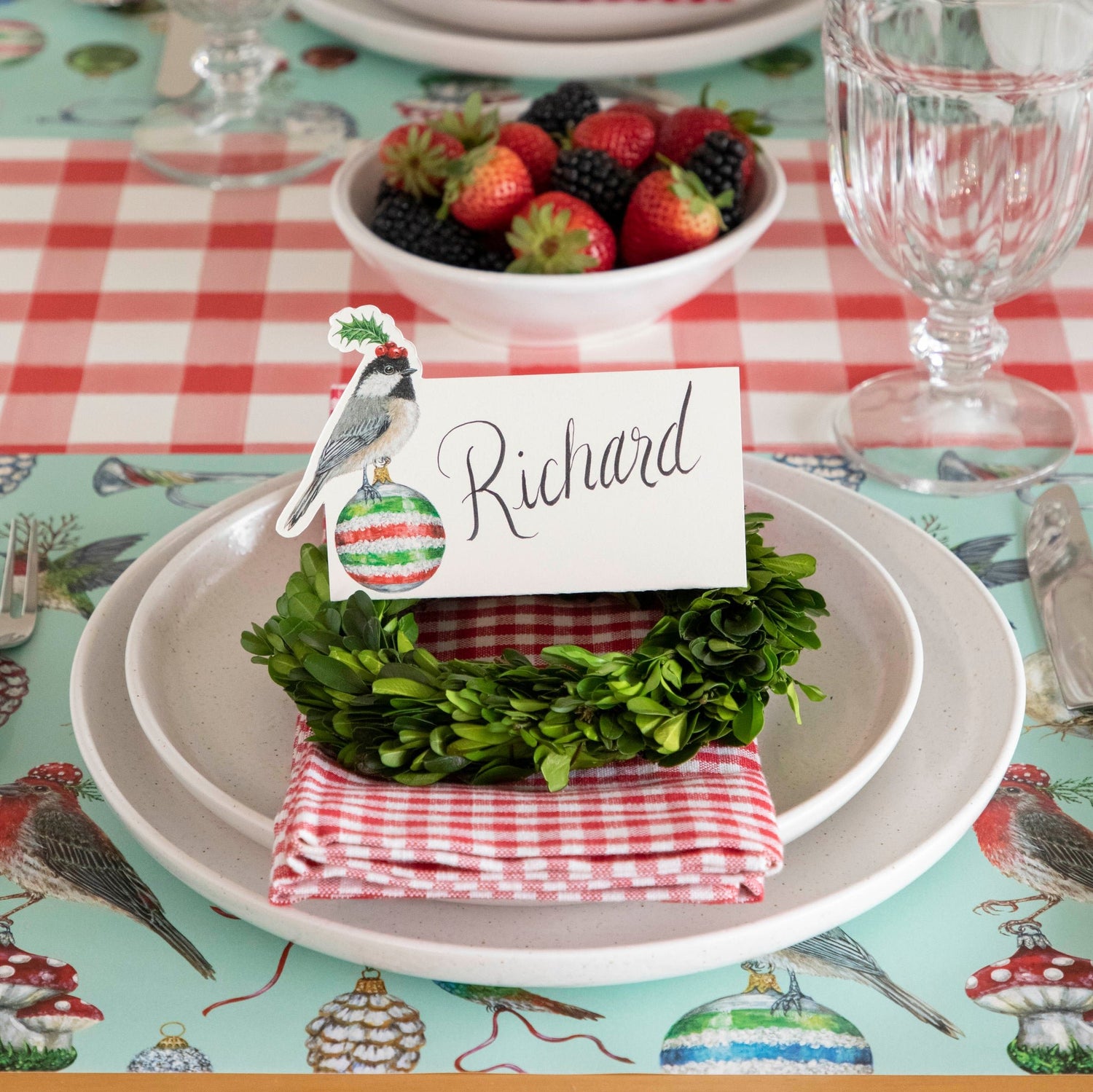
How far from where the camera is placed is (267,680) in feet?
2.01

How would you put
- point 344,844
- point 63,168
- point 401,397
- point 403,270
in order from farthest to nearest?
point 63,168 → point 403,270 → point 401,397 → point 344,844

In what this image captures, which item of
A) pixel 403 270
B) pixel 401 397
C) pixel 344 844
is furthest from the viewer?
pixel 403 270

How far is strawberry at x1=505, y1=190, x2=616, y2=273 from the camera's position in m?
0.86

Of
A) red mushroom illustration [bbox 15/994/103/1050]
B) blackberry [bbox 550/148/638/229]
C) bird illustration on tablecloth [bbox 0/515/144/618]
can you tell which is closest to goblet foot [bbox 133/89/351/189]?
blackberry [bbox 550/148/638/229]

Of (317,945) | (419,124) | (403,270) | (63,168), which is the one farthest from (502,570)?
(63,168)

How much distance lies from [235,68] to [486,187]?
0.48 meters

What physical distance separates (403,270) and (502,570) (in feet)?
1.21

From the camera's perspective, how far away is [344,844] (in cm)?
46

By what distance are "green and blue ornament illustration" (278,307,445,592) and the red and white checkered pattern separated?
1.03ft

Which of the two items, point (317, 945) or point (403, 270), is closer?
point (317, 945)

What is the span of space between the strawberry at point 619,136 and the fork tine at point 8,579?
0.51m

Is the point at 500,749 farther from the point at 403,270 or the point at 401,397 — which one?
the point at 403,270

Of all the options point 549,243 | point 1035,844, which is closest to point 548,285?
point 549,243

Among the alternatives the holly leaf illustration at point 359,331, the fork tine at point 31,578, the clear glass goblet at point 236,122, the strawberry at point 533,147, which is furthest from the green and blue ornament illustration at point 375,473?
the clear glass goblet at point 236,122
